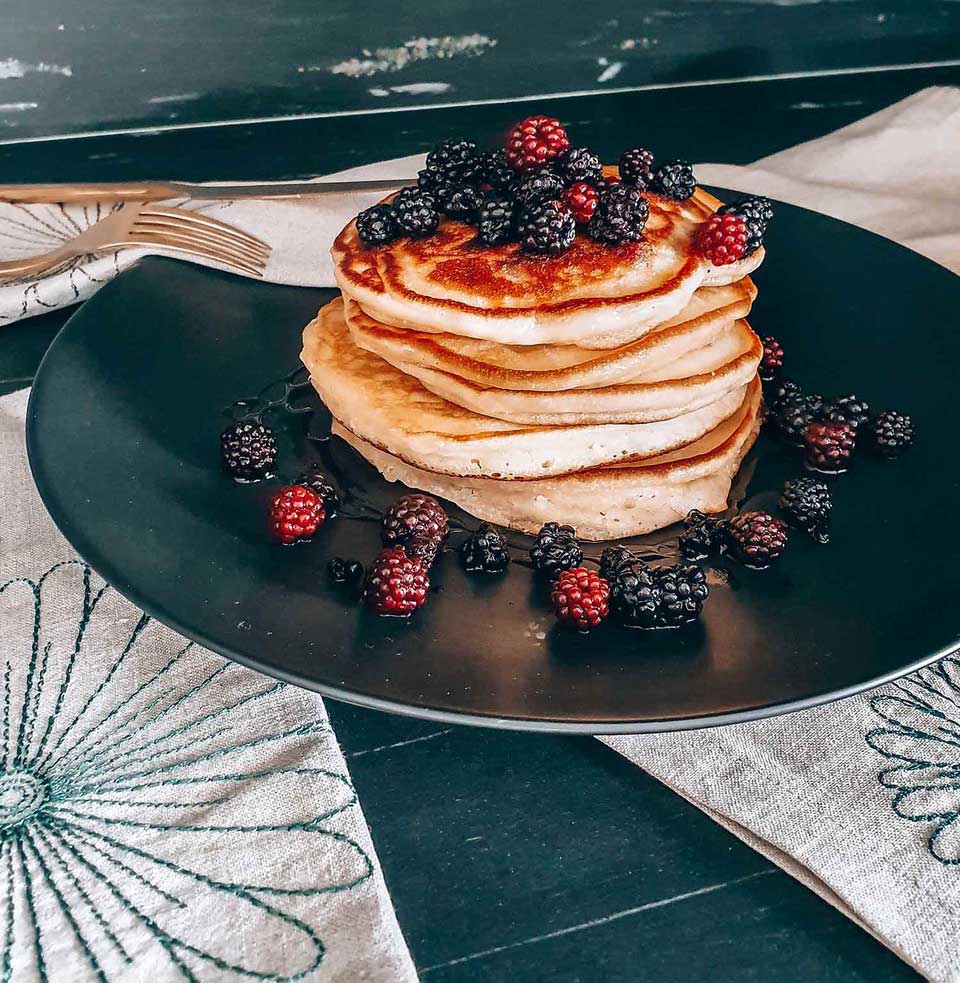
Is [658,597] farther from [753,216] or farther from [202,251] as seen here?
[202,251]

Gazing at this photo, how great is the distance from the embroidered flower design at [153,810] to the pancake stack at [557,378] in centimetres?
43

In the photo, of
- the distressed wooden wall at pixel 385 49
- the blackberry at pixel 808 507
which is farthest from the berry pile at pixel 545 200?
the distressed wooden wall at pixel 385 49

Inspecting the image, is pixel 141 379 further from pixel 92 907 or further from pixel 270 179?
pixel 270 179

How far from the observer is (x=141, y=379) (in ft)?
5.82

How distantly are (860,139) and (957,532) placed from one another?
5.34ft

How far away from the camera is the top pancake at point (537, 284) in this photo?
1512 mm

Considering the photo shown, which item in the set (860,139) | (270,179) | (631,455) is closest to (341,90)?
(270,179)

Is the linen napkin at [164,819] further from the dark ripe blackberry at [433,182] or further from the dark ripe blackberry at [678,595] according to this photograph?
the dark ripe blackberry at [433,182]

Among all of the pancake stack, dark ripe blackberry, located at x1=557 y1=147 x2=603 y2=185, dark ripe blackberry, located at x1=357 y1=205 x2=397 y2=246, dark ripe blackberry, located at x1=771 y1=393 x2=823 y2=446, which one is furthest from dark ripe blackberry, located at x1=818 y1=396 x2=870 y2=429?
dark ripe blackberry, located at x1=357 y1=205 x2=397 y2=246

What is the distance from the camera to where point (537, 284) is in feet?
5.11

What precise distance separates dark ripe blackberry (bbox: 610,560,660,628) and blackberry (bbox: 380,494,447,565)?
256 mm

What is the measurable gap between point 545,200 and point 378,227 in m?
0.28

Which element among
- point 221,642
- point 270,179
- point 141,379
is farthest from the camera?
point 270,179

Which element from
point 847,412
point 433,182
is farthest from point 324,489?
point 847,412
